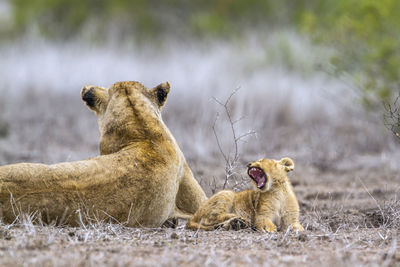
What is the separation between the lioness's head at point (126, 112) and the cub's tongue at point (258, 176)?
2.64 feet

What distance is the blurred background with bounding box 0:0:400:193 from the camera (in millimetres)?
10773

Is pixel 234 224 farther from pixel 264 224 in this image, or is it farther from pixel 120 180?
pixel 120 180

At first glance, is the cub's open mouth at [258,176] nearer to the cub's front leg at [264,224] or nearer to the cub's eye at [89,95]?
the cub's front leg at [264,224]

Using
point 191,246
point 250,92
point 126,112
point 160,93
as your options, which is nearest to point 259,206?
point 191,246

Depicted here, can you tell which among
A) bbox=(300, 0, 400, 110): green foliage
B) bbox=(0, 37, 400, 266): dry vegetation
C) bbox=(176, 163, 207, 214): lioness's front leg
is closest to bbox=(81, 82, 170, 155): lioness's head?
bbox=(176, 163, 207, 214): lioness's front leg

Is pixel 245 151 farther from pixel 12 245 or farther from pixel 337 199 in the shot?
pixel 12 245

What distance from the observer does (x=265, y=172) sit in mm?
5133

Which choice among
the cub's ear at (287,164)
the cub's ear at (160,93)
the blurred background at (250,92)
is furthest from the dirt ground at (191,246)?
the blurred background at (250,92)

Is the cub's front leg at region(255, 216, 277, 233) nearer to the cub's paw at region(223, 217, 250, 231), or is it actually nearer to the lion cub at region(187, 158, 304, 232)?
the lion cub at region(187, 158, 304, 232)

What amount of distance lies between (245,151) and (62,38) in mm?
18064

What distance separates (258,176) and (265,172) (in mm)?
62

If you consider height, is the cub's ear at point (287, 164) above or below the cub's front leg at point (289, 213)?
above

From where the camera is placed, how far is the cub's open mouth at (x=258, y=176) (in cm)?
509

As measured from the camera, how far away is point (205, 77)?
48.8 ft
